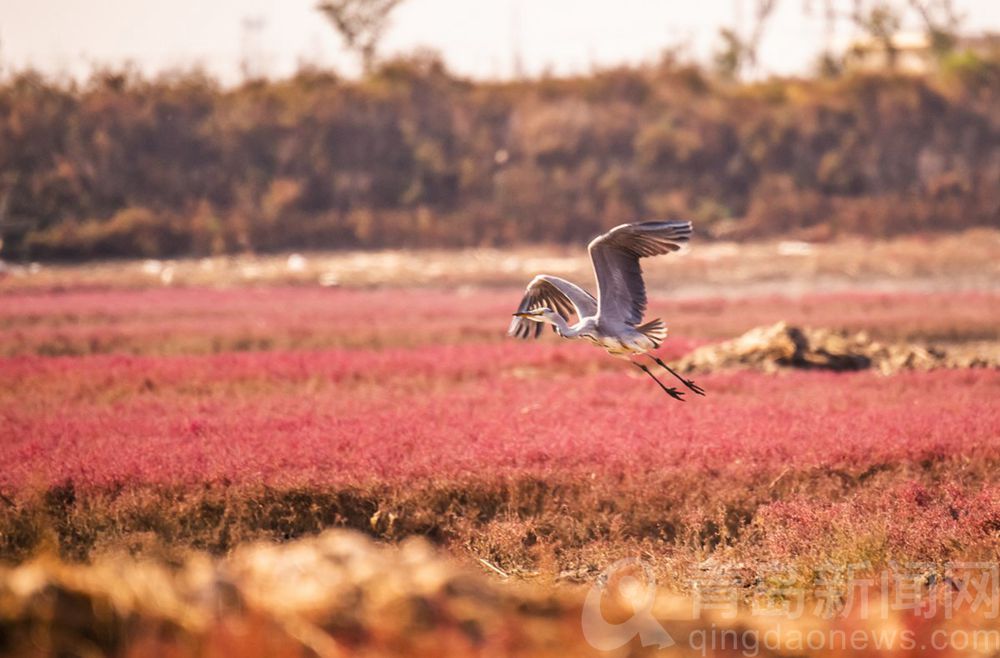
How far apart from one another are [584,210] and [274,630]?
111 ft

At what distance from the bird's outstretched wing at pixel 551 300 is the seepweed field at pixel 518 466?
83cm

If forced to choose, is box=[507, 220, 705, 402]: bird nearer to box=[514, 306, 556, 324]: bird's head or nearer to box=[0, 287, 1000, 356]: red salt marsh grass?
box=[514, 306, 556, 324]: bird's head

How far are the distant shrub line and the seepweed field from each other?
74.1 ft

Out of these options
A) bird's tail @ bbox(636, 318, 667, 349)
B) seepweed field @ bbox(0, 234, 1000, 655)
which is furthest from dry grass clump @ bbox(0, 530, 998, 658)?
bird's tail @ bbox(636, 318, 667, 349)

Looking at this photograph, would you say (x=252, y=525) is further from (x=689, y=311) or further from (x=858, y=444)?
(x=689, y=311)

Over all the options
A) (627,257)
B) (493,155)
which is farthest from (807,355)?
(493,155)

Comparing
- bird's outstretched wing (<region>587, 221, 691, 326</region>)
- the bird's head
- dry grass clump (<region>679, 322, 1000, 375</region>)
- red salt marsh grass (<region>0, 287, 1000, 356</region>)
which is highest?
bird's outstretched wing (<region>587, 221, 691, 326</region>)

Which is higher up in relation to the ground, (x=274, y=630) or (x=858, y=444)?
(x=274, y=630)

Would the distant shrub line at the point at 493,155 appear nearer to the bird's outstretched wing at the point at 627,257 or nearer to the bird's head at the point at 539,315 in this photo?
the bird's head at the point at 539,315

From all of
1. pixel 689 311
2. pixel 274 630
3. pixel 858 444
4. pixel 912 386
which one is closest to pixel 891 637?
pixel 274 630

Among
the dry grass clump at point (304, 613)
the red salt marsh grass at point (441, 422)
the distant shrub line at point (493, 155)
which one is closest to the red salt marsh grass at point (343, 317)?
the red salt marsh grass at point (441, 422)

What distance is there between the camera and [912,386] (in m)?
12.6

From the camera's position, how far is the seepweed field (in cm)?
835

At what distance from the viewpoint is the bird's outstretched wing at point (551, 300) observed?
10.1 meters
